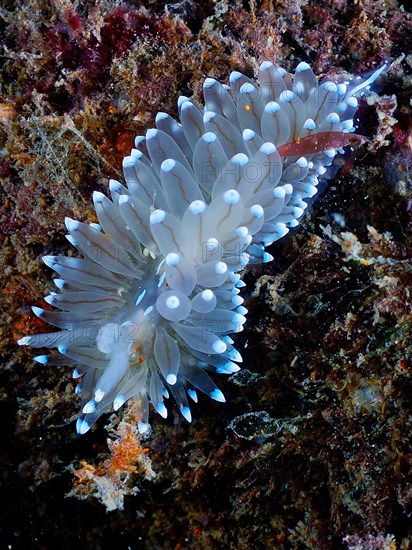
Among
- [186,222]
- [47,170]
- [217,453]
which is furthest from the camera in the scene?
[217,453]

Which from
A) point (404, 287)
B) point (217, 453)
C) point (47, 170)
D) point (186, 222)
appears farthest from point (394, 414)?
point (47, 170)

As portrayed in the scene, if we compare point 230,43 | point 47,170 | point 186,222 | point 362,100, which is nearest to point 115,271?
point 186,222

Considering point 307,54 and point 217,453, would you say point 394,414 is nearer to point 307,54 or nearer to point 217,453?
point 217,453

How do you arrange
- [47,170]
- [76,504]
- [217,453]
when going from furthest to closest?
[76,504], [217,453], [47,170]

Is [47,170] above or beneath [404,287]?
above

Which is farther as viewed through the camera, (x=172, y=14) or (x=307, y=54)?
(x=307, y=54)

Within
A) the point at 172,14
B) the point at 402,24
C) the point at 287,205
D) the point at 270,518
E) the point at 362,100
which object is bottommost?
the point at 270,518

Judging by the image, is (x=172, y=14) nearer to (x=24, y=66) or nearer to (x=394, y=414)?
(x=24, y=66)
